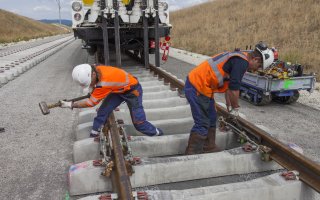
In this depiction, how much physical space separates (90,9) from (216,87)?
557 centimetres

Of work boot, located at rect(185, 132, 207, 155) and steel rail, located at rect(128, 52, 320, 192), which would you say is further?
work boot, located at rect(185, 132, 207, 155)

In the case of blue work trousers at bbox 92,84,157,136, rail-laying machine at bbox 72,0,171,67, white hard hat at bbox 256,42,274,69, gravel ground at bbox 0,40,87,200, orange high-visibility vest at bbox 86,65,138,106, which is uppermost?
rail-laying machine at bbox 72,0,171,67

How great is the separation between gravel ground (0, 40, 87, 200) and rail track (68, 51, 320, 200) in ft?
1.14

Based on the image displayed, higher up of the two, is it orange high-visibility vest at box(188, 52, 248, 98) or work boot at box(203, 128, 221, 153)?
orange high-visibility vest at box(188, 52, 248, 98)

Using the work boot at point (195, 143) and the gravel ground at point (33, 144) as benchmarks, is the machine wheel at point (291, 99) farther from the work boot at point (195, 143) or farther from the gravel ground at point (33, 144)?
the gravel ground at point (33, 144)

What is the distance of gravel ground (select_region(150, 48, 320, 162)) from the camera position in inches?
186

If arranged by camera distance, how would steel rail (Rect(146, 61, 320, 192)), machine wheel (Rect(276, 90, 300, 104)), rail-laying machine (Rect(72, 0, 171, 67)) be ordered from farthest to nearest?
1. rail-laying machine (Rect(72, 0, 171, 67))
2. machine wheel (Rect(276, 90, 300, 104))
3. steel rail (Rect(146, 61, 320, 192))

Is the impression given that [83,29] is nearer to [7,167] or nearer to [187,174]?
[7,167]

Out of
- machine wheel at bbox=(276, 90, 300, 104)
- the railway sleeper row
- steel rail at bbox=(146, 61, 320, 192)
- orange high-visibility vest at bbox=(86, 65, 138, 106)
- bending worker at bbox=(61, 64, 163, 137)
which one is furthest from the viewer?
machine wheel at bbox=(276, 90, 300, 104)

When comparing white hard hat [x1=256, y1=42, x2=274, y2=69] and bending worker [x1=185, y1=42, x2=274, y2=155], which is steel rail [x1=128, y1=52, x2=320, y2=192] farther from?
white hard hat [x1=256, y1=42, x2=274, y2=69]

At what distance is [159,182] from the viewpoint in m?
3.35

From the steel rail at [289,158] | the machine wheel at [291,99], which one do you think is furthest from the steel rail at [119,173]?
the machine wheel at [291,99]

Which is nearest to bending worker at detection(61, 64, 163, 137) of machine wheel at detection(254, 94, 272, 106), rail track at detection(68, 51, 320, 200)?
rail track at detection(68, 51, 320, 200)

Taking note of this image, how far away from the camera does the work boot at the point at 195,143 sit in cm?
381
